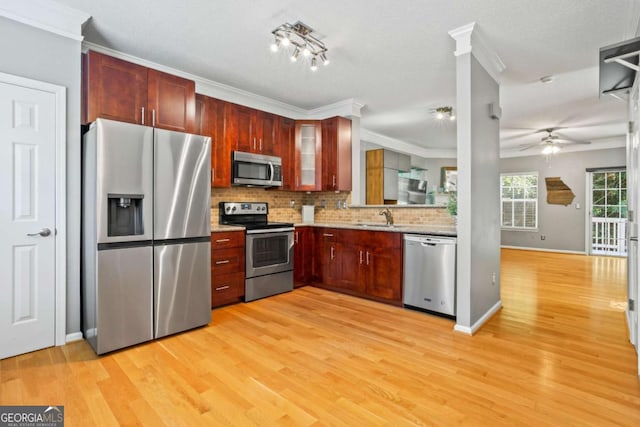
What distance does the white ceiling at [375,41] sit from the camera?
99.2 inches

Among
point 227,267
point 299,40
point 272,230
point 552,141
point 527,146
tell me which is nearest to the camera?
point 299,40

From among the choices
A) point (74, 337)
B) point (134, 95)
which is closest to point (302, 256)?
point (74, 337)

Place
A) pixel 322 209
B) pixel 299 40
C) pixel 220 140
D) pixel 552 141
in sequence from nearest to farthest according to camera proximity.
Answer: pixel 299 40 → pixel 220 140 → pixel 322 209 → pixel 552 141

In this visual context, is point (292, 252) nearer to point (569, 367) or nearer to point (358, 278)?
point (358, 278)

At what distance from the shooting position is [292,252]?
435 cm

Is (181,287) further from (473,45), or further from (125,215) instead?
(473,45)

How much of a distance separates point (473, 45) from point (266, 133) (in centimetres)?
266

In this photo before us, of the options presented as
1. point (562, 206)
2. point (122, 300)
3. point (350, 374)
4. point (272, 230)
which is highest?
point (562, 206)

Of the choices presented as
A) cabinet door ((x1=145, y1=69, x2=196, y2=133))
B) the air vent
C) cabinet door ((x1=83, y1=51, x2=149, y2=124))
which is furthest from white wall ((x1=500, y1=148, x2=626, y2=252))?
cabinet door ((x1=83, y1=51, x2=149, y2=124))

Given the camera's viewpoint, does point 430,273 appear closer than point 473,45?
No

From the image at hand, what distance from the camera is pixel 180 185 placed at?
2.85 metres

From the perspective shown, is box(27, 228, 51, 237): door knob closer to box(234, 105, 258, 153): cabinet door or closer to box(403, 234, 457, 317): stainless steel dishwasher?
box(234, 105, 258, 153): cabinet door

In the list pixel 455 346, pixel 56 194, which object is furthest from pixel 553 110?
pixel 56 194

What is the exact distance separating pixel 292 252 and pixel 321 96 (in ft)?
7.20
